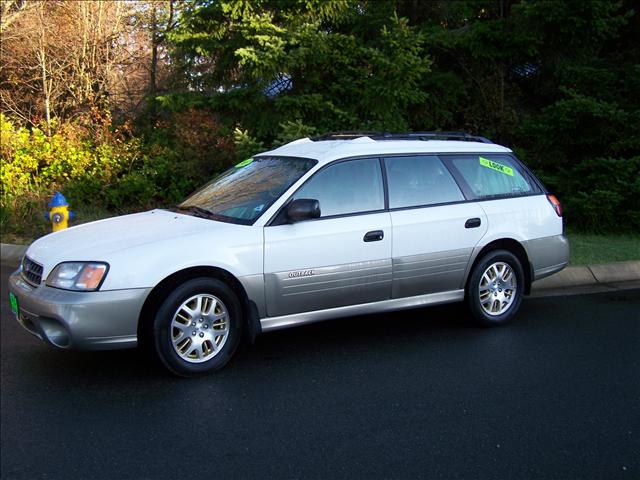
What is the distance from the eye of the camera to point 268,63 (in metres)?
10.6

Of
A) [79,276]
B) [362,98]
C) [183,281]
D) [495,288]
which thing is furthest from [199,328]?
[362,98]

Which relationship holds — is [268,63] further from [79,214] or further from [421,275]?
[421,275]

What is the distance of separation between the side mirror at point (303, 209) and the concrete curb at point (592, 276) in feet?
12.4

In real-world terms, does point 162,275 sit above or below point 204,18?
below

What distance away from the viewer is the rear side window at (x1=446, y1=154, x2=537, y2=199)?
6117 millimetres

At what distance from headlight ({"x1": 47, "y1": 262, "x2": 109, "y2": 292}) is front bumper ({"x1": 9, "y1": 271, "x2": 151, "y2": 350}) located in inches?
1.7

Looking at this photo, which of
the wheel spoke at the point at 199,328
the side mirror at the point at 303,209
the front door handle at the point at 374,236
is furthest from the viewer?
the front door handle at the point at 374,236

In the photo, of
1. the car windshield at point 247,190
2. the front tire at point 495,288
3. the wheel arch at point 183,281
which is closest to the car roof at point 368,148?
the car windshield at point 247,190

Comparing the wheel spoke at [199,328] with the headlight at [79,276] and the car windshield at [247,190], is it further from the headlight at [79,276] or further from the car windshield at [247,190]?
the car windshield at [247,190]

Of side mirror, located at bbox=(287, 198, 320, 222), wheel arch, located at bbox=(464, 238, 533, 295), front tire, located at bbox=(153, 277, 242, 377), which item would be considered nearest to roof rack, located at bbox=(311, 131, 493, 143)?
wheel arch, located at bbox=(464, 238, 533, 295)

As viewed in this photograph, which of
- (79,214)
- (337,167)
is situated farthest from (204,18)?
(337,167)

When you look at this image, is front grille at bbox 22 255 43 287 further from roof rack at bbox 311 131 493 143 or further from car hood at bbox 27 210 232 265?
roof rack at bbox 311 131 493 143

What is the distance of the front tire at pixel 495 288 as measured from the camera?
235 inches

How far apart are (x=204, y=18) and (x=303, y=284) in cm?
774
